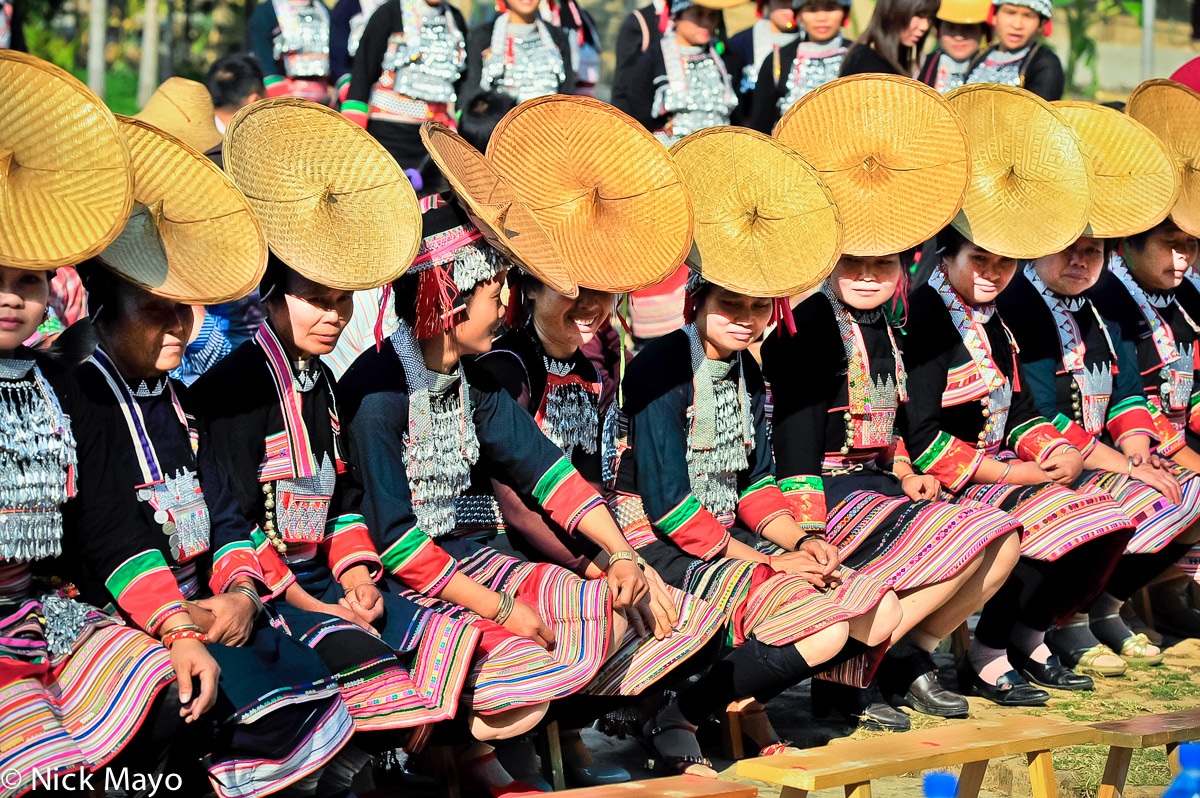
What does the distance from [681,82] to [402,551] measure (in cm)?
437

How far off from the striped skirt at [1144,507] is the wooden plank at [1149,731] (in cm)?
150

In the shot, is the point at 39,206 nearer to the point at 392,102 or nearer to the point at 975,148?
the point at 975,148

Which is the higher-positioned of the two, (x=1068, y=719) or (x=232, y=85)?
(x=232, y=85)

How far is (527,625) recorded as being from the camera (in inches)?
149

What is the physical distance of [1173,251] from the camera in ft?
19.4

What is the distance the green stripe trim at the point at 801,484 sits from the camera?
15.2 feet

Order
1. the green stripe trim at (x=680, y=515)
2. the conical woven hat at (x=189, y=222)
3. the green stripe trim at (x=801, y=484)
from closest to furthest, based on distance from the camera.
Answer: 1. the conical woven hat at (x=189, y=222)
2. the green stripe trim at (x=680, y=515)
3. the green stripe trim at (x=801, y=484)

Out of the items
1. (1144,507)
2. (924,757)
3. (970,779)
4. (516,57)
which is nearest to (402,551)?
(924,757)

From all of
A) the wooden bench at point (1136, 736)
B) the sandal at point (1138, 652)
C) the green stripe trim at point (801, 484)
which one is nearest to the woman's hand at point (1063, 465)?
the sandal at point (1138, 652)

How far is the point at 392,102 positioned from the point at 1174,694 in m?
4.59

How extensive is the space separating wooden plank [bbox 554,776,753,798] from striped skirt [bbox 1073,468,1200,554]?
8.38ft

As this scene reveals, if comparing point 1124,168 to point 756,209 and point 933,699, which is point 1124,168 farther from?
point 933,699

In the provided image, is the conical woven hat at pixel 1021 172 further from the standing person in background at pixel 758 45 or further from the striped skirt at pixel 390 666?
the standing person in background at pixel 758 45

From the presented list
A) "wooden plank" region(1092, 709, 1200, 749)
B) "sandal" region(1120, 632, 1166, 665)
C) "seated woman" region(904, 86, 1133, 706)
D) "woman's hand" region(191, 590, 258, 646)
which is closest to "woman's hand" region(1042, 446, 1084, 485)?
"seated woman" region(904, 86, 1133, 706)
